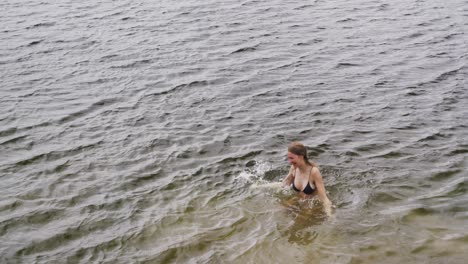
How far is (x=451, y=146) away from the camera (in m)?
12.9

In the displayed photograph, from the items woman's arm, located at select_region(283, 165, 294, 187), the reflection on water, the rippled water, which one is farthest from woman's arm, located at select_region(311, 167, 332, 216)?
woman's arm, located at select_region(283, 165, 294, 187)

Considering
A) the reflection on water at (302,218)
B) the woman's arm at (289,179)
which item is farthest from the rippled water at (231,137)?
the woman's arm at (289,179)

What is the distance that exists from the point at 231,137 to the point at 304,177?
10.3 feet

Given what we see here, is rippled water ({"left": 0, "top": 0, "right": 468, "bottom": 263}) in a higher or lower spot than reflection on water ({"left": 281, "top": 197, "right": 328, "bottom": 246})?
higher

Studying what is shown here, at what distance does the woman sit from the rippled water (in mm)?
322

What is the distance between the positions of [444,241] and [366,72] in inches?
345

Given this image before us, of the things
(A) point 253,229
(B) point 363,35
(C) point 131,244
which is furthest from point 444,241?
(B) point 363,35

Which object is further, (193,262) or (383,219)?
(383,219)

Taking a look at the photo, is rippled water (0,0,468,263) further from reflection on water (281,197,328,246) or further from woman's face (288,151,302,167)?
woman's face (288,151,302,167)

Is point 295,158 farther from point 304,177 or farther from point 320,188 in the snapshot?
point 320,188

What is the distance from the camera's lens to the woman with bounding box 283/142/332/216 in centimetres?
1073

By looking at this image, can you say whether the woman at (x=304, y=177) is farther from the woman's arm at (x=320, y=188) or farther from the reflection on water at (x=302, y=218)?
the reflection on water at (x=302, y=218)

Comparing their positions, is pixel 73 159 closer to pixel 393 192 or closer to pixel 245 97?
pixel 245 97

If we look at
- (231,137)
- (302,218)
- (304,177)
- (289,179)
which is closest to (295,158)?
(304,177)
